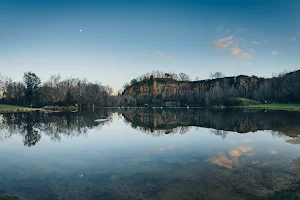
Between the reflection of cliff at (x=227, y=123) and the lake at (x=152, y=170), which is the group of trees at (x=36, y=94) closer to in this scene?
the reflection of cliff at (x=227, y=123)

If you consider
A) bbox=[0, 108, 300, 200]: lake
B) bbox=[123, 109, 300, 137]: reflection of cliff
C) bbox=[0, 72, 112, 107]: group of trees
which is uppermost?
bbox=[0, 72, 112, 107]: group of trees

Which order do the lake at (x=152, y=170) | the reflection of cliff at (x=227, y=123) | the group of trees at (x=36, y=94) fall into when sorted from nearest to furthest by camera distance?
the lake at (x=152, y=170), the reflection of cliff at (x=227, y=123), the group of trees at (x=36, y=94)

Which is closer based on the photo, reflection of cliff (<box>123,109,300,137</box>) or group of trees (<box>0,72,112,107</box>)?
reflection of cliff (<box>123,109,300,137</box>)

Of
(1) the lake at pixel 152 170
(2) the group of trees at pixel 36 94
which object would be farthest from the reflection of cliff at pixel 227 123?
(2) the group of trees at pixel 36 94

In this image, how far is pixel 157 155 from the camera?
15703 mm

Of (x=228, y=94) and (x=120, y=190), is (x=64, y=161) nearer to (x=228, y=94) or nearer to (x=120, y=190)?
(x=120, y=190)

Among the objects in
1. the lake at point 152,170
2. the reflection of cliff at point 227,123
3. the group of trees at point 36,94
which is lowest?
the lake at point 152,170

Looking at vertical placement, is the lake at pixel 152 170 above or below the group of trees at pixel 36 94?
below

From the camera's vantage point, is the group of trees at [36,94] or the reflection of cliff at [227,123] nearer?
the reflection of cliff at [227,123]

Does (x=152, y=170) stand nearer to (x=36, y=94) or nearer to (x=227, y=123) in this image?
(x=227, y=123)

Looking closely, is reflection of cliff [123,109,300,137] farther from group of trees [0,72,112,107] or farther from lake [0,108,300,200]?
group of trees [0,72,112,107]

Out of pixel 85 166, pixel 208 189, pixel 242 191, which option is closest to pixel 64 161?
pixel 85 166

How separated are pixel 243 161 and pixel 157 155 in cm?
557

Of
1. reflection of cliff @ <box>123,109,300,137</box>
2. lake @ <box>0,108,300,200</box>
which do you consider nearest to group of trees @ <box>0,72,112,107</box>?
reflection of cliff @ <box>123,109,300,137</box>
